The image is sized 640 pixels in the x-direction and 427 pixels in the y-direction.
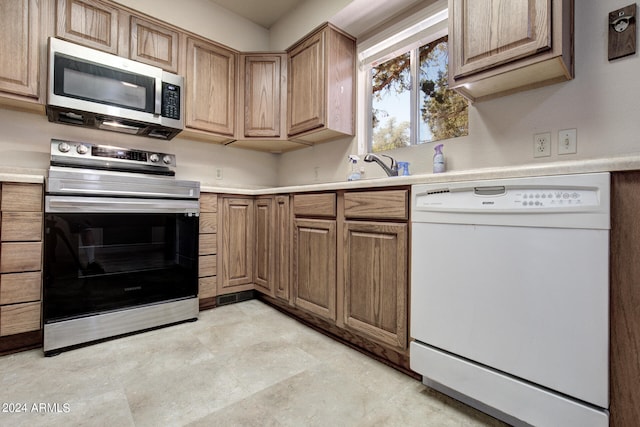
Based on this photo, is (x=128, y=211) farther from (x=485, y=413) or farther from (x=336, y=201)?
(x=485, y=413)

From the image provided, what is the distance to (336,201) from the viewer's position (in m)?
1.77

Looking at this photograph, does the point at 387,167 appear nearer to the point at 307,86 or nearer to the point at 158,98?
the point at 307,86

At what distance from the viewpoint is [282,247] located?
2209 mm

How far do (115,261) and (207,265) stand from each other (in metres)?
0.61

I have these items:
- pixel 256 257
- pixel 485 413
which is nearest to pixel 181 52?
pixel 256 257

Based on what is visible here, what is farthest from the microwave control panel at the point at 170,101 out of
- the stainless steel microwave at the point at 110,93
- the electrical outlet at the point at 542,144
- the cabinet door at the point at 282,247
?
the electrical outlet at the point at 542,144

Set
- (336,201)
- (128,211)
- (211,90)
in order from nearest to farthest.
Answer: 1. (336,201)
2. (128,211)
3. (211,90)

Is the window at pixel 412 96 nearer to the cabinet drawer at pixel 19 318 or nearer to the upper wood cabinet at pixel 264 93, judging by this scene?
the upper wood cabinet at pixel 264 93

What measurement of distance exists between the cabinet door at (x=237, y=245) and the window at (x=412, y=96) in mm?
1184

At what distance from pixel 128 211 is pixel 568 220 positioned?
220 cm

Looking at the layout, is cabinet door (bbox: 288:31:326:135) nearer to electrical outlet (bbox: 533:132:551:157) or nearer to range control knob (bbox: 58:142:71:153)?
electrical outlet (bbox: 533:132:551:157)

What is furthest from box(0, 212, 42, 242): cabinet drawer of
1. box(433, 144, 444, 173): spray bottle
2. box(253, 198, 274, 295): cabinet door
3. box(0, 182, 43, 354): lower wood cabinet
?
box(433, 144, 444, 173): spray bottle

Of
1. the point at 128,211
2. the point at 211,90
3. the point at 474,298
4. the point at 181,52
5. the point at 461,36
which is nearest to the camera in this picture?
the point at 474,298

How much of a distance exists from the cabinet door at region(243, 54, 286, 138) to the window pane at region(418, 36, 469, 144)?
1219mm
